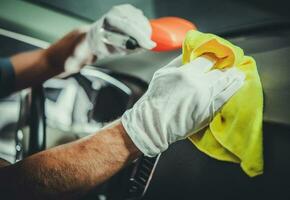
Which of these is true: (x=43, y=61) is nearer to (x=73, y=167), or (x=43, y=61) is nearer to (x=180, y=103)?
(x=73, y=167)

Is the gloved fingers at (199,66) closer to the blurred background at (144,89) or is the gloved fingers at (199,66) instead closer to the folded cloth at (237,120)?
the folded cloth at (237,120)

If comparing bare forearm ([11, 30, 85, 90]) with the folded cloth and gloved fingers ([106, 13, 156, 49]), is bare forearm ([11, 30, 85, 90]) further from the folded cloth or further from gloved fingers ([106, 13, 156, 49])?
the folded cloth

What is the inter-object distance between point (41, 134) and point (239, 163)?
0.53m

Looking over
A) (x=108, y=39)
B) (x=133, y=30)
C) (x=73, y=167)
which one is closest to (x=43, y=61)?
(x=108, y=39)

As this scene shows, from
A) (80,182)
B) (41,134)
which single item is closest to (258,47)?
(80,182)

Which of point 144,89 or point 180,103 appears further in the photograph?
point 144,89

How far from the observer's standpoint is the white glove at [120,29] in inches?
32.7

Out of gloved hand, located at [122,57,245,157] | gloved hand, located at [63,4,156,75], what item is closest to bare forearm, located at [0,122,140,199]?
gloved hand, located at [122,57,245,157]

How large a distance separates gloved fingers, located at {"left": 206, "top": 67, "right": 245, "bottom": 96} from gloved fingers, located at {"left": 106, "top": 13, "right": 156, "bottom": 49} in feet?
0.82

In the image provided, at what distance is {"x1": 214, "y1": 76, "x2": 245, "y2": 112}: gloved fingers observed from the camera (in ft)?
1.99

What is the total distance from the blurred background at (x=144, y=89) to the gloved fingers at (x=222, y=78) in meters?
0.07

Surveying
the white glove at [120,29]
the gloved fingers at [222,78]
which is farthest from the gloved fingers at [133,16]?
the gloved fingers at [222,78]

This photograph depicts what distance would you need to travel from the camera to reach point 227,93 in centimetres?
61

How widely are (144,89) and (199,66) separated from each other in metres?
0.35
